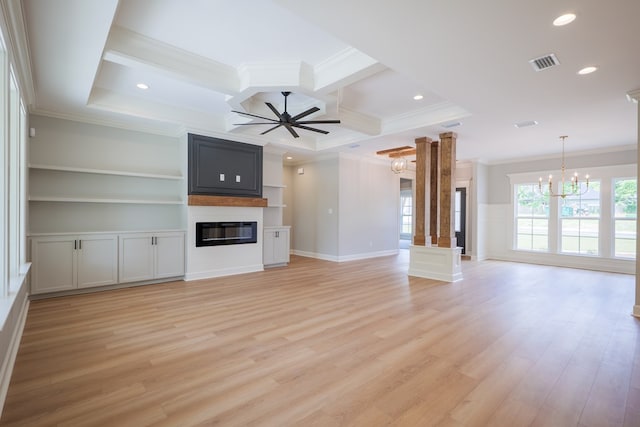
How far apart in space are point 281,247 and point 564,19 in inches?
232

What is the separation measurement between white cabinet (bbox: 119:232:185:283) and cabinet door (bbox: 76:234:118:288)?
0.10m

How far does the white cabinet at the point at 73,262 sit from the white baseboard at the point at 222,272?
1159mm

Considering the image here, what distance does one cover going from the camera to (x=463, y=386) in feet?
7.18

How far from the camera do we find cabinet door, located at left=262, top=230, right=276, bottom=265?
6817 millimetres

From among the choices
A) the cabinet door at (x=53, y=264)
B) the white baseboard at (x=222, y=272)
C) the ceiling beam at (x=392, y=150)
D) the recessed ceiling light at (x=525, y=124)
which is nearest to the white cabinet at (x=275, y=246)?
the white baseboard at (x=222, y=272)

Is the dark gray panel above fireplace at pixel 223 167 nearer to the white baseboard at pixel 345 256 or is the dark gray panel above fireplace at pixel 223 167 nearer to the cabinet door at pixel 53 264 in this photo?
the cabinet door at pixel 53 264

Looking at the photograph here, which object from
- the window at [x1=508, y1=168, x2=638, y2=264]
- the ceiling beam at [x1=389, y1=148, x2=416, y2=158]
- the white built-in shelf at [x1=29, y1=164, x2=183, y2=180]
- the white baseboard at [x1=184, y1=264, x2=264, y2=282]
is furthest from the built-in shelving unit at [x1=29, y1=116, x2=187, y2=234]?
the window at [x1=508, y1=168, x2=638, y2=264]

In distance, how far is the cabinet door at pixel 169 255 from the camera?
5.24 metres

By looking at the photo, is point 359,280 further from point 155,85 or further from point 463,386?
point 155,85

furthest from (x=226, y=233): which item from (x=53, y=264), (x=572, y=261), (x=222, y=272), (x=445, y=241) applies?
(x=572, y=261)

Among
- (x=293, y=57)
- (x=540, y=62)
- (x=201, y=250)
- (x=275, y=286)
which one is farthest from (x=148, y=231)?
(x=540, y=62)

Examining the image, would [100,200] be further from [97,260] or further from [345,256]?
[345,256]

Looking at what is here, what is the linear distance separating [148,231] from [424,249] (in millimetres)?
4905

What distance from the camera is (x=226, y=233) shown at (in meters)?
6.00
